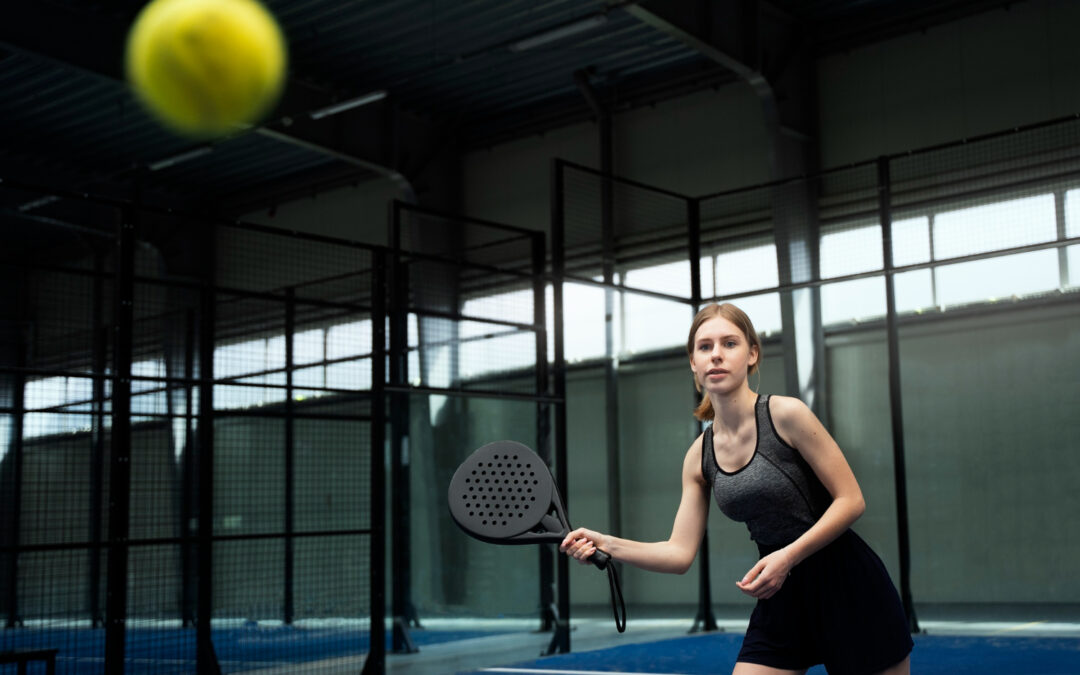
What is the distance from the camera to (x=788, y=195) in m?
10.4

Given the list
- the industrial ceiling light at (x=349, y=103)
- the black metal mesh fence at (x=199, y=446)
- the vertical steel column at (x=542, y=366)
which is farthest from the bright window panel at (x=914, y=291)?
the industrial ceiling light at (x=349, y=103)

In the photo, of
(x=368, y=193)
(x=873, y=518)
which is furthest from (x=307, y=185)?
(x=873, y=518)

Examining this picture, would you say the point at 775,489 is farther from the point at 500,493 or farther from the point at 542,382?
the point at 542,382

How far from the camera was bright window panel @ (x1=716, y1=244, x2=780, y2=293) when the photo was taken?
33.0ft

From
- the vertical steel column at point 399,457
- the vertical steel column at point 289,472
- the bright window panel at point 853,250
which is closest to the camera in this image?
the vertical steel column at point 399,457

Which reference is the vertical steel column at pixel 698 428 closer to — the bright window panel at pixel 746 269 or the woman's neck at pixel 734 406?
the bright window panel at pixel 746 269

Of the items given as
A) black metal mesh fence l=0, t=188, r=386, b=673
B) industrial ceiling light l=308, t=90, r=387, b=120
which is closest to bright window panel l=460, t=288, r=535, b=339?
black metal mesh fence l=0, t=188, r=386, b=673

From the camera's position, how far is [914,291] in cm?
922

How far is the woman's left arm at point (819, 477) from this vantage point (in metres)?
2.51

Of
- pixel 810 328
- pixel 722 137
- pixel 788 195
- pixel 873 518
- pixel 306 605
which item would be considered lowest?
pixel 306 605

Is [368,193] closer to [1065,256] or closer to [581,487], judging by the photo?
[581,487]

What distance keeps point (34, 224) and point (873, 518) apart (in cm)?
1193

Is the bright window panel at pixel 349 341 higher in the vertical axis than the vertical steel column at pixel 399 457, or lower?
higher

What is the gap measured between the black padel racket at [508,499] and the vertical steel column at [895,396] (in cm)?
638
